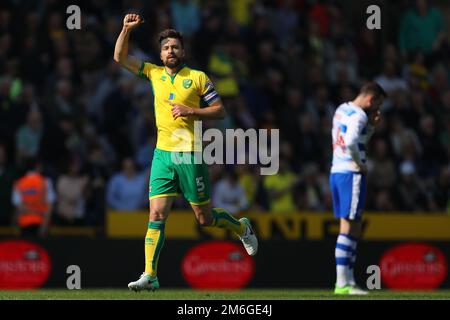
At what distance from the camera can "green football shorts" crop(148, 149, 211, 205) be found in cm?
1200

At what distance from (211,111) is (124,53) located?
3.46ft

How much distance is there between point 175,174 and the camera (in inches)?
474

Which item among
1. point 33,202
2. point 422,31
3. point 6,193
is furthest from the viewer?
point 422,31

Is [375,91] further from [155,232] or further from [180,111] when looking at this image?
[155,232]

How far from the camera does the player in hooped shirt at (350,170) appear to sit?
13.2 metres

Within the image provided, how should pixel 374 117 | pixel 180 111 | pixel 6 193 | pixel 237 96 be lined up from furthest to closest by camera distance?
pixel 237 96 < pixel 6 193 < pixel 374 117 < pixel 180 111

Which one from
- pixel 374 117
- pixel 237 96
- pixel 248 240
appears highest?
pixel 237 96

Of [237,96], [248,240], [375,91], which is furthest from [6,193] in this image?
[375,91]

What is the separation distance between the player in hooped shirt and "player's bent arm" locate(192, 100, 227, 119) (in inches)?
69.2

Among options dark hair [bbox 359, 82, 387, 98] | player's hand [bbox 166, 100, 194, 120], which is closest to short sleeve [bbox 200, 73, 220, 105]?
player's hand [bbox 166, 100, 194, 120]

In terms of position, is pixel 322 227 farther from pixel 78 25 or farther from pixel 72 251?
pixel 78 25

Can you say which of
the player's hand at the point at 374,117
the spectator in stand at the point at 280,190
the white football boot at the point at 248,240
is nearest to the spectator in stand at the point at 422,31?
the spectator in stand at the point at 280,190

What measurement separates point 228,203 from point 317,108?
326 cm

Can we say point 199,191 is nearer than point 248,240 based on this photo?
Yes
